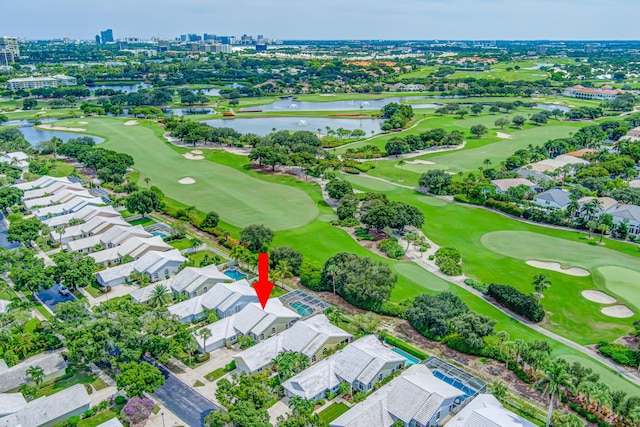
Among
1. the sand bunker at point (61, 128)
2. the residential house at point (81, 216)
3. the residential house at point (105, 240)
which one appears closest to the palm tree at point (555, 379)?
the residential house at point (105, 240)

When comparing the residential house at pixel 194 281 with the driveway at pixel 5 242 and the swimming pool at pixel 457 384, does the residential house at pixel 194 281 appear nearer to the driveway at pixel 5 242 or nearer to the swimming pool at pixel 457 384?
the swimming pool at pixel 457 384

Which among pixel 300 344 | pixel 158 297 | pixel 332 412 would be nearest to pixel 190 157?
pixel 158 297

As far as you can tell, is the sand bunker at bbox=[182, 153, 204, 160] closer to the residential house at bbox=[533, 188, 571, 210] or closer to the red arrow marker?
the red arrow marker

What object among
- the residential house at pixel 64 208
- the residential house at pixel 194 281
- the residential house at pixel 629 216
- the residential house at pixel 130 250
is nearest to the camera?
the residential house at pixel 194 281

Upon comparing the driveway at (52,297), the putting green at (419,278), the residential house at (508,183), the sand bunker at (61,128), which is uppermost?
the sand bunker at (61,128)

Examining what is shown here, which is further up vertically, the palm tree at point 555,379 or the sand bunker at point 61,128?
the sand bunker at point 61,128

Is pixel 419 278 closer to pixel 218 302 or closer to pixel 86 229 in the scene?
pixel 218 302
